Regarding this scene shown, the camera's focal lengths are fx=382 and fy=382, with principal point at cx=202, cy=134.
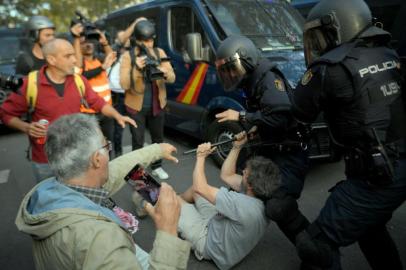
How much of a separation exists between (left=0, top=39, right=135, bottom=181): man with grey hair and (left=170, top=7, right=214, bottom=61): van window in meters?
2.00

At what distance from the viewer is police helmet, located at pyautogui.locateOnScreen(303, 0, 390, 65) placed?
202 centimetres

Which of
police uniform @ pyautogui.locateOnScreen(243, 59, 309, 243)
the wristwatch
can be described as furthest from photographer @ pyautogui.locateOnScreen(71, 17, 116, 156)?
police uniform @ pyautogui.locateOnScreen(243, 59, 309, 243)

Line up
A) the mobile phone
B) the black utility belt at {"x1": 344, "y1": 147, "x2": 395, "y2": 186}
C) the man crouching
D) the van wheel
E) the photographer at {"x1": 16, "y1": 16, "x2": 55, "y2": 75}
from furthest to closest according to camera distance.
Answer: the van wheel → the photographer at {"x1": 16, "y1": 16, "x2": 55, "y2": 75} → the man crouching → the black utility belt at {"x1": 344, "y1": 147, "x2": 395, "y2": 186} → the mobile phone

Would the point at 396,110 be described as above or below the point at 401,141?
above

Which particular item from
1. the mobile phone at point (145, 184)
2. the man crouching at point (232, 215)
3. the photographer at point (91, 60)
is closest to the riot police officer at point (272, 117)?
the man crouching at point (232, 215)

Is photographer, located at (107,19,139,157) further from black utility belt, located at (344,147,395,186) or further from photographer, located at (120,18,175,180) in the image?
black utility belt, located at (344,147,395,186)

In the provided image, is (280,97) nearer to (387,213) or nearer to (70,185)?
(387,213)

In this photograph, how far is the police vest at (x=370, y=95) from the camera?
190cm

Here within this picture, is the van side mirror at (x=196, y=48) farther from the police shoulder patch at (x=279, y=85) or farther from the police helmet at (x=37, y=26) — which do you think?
the police shoulder patch at (x=279, y=85)

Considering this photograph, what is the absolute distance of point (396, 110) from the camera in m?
1.97

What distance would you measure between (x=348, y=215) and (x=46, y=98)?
2.24 metres

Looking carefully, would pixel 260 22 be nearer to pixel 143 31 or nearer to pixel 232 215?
pixel 143 31

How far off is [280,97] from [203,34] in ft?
7.58

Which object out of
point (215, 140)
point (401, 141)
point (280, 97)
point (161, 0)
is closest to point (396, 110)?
point (401, 141)
